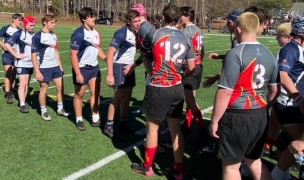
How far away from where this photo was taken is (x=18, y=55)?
7.49 metres

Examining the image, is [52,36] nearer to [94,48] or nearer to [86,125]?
[94,48]

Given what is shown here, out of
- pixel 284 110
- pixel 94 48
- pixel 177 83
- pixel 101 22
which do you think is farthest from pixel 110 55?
pixel 101 22

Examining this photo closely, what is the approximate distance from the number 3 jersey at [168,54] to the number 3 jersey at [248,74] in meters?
1.00

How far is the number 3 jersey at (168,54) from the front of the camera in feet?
13.8

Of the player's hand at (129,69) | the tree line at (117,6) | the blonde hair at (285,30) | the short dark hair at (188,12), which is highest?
the tree line at (117,6)

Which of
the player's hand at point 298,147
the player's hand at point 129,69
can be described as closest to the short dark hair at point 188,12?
the player's hand at point 129,69

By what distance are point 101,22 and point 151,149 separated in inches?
2401

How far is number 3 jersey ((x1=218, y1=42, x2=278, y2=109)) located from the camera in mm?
3268

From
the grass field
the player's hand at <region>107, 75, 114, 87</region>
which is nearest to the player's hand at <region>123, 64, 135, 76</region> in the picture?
the player's hand at <region>107, 75, 114, 87</region>

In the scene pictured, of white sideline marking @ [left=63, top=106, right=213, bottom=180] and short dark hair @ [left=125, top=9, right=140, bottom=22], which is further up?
short dark hair @ [left=125, top=9, right=140, bottom=22]

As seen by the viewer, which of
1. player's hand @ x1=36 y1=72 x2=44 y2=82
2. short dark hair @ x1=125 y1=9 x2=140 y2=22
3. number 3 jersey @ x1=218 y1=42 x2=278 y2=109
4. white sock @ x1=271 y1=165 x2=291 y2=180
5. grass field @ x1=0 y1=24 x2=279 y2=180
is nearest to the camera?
number 3 jersey @ x1=218 y1=42 x2=278 y2=109

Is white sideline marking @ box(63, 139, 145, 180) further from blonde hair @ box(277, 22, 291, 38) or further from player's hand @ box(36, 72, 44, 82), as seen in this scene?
blonde hair @ box(277, 22, 291, 38)

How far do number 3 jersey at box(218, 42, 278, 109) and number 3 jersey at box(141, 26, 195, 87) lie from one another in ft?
3.27

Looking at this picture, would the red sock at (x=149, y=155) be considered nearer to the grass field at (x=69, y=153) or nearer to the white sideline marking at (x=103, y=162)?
the grass field at (x=69, y=153)
